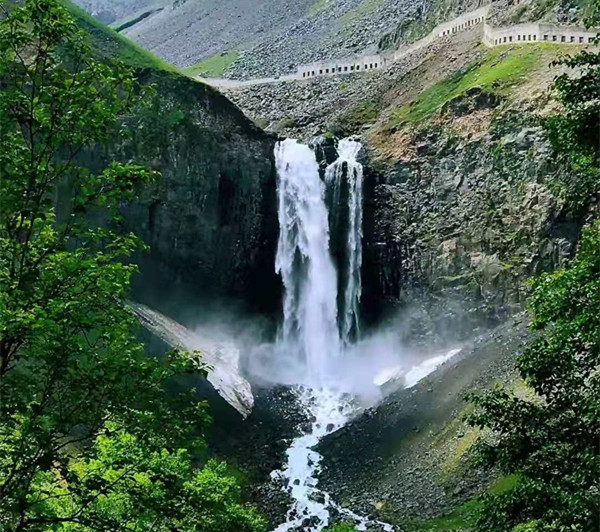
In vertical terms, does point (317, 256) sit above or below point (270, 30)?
below

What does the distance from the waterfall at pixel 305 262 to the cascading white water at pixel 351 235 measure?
90 centimetres

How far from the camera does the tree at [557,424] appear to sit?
980cm

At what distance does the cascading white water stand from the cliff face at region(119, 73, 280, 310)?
5.24m

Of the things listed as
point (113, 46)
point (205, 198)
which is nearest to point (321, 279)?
point (205, 198)

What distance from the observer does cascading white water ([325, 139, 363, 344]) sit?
58.0 meters

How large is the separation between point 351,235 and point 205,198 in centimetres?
1194

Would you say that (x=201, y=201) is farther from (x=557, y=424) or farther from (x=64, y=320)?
(x=64, y=320)

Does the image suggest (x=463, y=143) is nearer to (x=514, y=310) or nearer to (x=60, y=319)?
(x=514, y=310)

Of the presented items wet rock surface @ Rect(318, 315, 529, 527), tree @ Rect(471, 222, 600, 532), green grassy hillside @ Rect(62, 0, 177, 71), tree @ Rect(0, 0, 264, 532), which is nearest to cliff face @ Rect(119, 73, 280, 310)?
green grassy hillside @ Rect(62, 0, 177, 71)

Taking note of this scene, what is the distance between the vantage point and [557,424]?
444 inches

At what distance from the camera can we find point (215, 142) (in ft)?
186

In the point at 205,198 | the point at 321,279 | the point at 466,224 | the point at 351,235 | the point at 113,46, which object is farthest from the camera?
the point at 113,46

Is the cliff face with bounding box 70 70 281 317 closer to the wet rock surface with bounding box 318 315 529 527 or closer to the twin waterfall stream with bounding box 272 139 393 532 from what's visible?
the twin waterfall stream with bounding box 272 139 393 532

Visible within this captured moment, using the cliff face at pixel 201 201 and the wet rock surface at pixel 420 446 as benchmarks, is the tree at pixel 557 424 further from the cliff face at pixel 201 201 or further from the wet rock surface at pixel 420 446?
the cliff face at pixel 201 201
